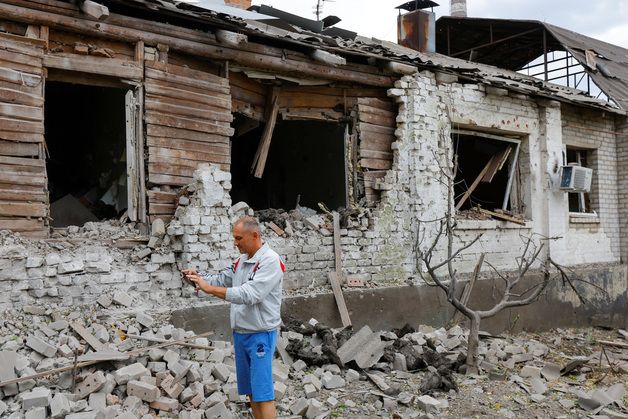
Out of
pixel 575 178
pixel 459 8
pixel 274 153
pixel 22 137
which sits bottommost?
pixel 575 178

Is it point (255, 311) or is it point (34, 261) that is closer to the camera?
point (255, 311)

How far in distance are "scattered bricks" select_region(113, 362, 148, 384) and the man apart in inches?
40.0

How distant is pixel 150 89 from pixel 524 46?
11740 millimetres

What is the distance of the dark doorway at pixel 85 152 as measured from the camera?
7.18 meters

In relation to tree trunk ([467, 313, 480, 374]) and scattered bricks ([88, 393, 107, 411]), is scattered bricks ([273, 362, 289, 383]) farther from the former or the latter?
tree trunk ([467, 313, 480, 374])

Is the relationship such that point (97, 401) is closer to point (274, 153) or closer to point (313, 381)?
point (313, 381)

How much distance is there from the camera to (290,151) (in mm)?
10914

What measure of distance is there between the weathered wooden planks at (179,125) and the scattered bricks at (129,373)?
2115mm

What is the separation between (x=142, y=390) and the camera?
450 centimetres

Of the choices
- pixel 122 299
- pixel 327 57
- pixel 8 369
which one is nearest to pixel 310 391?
pixel 122 299

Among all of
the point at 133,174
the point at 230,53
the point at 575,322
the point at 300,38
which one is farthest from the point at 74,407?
the point at 575,322

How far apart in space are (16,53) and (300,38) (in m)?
3.30

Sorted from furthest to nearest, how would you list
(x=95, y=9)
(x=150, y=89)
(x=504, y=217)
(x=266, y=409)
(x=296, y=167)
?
(x=296, y=167), (x=504, y=217), (x=150, y=89), (x=95, y=9), (x=266, y=409)

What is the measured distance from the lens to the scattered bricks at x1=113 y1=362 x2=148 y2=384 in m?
4.53
